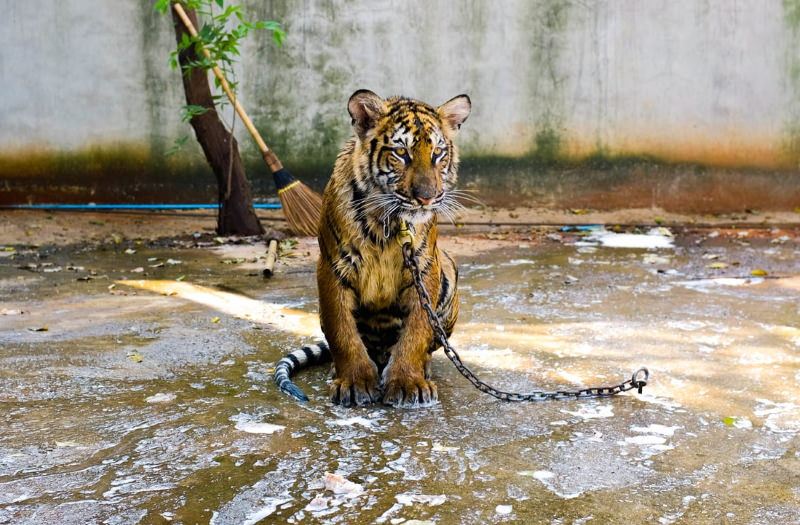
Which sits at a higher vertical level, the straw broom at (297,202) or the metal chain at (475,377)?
the straw broom at (297,202)

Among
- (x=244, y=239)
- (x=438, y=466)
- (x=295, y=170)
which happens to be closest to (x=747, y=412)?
(x=438, y=466)

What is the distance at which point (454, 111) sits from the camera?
4504 mm

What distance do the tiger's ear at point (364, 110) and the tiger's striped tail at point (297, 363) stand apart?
107 cm

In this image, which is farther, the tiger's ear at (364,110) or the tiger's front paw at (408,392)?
the tiger's ear at (364,110)

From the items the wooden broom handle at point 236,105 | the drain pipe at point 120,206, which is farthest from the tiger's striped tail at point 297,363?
the drain pipe at point 120,206

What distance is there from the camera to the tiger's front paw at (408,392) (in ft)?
13.2

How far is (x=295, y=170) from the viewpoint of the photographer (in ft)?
33.4

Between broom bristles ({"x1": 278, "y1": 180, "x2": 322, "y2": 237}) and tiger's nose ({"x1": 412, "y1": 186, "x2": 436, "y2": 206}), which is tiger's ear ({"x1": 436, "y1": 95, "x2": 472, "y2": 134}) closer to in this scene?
tiger's nose ({"x1": 412, "y1": 186, "x2": 436, "y2": 206})

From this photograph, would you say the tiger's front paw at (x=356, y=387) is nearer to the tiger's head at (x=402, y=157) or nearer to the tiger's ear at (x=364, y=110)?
the tiger's head at (x=402, y=157)

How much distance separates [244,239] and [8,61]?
344 cm

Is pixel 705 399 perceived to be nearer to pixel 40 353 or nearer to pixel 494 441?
pixel 494 441

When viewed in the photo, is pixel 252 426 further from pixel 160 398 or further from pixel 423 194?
pixel 423 194

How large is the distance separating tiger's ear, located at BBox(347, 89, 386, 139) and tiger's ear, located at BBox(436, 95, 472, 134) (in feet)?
0.97

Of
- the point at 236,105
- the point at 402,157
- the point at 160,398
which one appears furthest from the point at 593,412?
the point at 236,105
